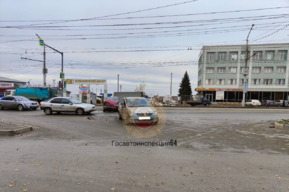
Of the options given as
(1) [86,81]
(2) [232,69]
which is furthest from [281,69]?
(1) [86,81]

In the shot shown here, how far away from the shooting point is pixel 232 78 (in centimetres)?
4672

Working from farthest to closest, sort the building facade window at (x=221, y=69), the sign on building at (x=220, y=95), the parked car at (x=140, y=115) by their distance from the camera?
the building facade window at (x=221, y=69)
the sign on building at (x=220, y=95)
the parked car at (x=140, y=115)

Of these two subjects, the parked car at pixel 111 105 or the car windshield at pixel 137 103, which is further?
the parked car at pixel 111 105

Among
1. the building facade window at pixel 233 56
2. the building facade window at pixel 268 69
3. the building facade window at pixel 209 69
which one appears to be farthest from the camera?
the building facade window at pixel 209 69

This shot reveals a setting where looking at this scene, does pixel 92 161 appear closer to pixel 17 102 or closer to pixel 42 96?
pixel 17 102

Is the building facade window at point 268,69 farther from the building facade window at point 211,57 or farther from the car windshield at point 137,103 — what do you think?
the car windshield at point 137,103

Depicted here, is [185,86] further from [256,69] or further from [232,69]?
[256,69]

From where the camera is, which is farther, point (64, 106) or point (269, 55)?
point (269, 55)

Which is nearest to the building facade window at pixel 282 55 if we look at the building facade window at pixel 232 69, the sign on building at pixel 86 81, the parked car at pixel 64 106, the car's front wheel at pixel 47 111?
the building facade window at pixel 232 69

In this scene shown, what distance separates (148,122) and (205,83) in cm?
4295

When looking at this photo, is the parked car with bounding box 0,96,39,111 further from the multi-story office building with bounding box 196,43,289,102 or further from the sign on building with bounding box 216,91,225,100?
the multi-story office building with bounding box 196,43,289,102

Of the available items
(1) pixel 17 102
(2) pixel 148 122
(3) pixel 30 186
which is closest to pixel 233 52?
(2) pixel 148 122

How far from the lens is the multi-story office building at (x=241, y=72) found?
4453 centimetres

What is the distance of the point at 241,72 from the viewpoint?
4369 centimetres
